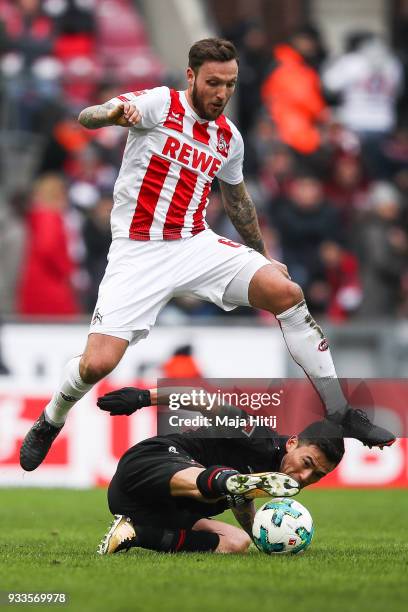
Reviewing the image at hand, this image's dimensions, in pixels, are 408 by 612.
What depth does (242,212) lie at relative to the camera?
30.3 ft

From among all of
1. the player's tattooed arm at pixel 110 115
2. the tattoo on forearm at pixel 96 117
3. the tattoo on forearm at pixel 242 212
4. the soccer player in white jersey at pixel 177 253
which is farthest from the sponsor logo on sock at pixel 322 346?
the tattoo on forearm at pixel 96 117

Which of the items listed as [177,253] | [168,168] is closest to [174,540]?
[177,253]

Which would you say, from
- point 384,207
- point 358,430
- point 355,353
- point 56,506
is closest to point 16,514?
point 56,506

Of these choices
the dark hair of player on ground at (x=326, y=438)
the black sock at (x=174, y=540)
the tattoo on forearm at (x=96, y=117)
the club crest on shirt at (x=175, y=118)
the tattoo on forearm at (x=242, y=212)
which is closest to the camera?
the tattoo on forearm at (x=96, y=117)

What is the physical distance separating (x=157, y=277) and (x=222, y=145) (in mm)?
899

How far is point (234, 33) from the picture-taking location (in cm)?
1894

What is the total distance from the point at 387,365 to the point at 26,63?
5.85 meters

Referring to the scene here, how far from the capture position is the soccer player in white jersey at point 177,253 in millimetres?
8445

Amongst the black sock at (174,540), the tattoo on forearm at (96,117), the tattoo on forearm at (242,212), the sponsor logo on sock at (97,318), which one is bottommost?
the black sock at (174,540)

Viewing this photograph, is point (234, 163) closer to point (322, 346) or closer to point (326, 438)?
point (322, 346)

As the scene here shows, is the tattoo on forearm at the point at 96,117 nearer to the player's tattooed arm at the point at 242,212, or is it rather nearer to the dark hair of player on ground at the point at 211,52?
the dark hair of player on ground at the point at 211,52

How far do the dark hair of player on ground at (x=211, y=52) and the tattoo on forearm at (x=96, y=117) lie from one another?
2.35 feet

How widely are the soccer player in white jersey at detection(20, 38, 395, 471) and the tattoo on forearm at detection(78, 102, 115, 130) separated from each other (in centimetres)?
48

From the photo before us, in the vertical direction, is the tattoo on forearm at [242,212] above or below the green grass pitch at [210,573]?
above
